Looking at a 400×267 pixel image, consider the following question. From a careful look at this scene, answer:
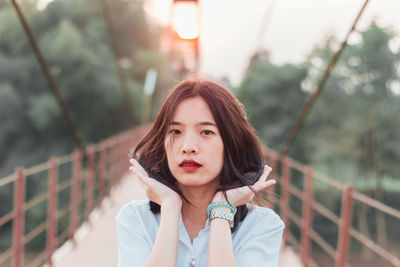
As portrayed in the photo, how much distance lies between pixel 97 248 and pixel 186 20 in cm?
193

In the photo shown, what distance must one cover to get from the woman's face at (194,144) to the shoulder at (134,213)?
142 mm

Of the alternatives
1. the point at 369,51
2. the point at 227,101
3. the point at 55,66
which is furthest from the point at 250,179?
the point at 369,51

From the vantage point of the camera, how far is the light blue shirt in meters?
1.21

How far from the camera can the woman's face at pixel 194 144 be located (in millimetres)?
1203

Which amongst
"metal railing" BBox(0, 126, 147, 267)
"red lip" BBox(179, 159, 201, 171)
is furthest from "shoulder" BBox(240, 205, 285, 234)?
"metal railing" BBox(0, 126, 147, 267)

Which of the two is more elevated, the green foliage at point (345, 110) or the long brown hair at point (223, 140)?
the green foliage at point (345, 110)

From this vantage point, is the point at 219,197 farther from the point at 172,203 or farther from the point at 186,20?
the point at 186,20

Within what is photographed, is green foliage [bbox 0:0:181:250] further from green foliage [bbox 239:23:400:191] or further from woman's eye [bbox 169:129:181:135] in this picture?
woman's eye [bbox 169:129:181:135]

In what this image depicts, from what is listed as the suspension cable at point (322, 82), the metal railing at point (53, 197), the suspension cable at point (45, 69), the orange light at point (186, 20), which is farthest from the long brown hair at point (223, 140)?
the orange light at point (186, 20)

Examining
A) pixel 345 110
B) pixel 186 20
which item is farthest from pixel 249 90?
pixel 186 20

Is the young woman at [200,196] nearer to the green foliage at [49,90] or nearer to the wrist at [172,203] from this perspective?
the wrist at [172,203]

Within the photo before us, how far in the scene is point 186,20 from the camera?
4141 millimetres

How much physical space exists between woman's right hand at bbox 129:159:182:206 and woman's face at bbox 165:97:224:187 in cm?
5

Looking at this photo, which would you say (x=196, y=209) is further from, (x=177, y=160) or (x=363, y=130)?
(x=363, y=130)
